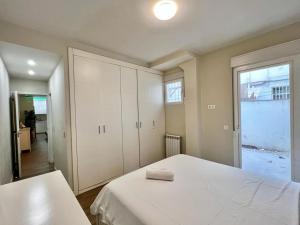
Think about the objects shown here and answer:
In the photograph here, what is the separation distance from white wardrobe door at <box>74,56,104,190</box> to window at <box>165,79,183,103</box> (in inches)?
73.5

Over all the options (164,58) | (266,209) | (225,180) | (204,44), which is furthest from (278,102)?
(164,58)

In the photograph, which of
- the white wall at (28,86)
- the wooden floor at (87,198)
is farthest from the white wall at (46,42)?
the white wall at (28,86)

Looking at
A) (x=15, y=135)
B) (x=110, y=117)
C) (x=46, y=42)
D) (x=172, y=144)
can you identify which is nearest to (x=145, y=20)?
(x=46, y=42)

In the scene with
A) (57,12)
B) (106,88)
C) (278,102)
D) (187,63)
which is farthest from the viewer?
(187,63)

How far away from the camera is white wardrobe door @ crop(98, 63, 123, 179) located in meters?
2.79

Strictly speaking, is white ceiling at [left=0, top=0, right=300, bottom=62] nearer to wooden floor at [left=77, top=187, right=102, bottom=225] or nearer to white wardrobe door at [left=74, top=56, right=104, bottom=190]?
white wardrobe door at [left=74, top=56, right=104, bottom=190]

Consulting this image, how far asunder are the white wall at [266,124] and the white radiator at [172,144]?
4.50 feet

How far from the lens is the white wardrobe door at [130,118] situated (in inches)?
123

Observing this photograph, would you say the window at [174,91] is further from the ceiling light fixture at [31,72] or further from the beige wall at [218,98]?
the ceiling light fixture at [31,72]

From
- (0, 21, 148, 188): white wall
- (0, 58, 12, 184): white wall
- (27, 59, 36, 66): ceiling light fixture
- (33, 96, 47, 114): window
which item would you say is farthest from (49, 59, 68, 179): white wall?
(33, 96, 47, 114): window

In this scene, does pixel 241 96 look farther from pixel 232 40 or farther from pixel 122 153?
pixel 122 153

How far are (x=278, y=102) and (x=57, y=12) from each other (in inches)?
133

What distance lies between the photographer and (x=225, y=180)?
1556mm

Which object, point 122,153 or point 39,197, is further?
point 122,153
